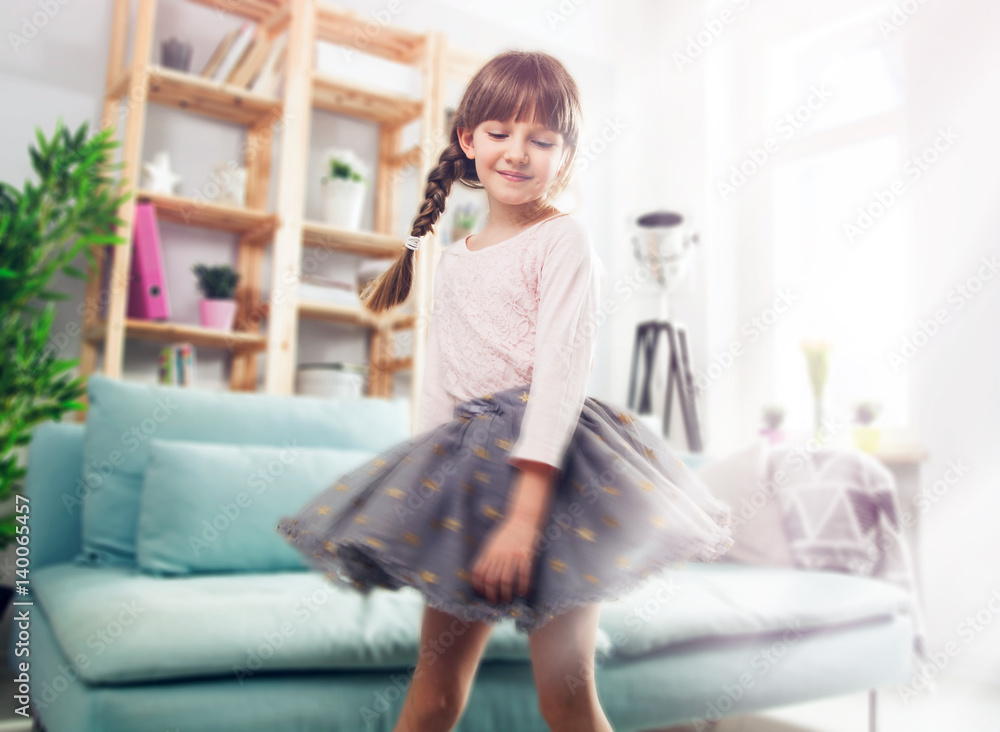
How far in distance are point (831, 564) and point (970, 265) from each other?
1.36 metres

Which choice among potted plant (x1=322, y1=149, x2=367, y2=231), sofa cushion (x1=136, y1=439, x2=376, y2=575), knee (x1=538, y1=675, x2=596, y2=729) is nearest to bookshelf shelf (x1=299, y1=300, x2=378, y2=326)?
potted plant (x1=322, y1=149, x2=367, y2=231)

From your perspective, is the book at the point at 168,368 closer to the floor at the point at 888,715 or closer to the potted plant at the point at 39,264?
the potted plant at the point at 39,264

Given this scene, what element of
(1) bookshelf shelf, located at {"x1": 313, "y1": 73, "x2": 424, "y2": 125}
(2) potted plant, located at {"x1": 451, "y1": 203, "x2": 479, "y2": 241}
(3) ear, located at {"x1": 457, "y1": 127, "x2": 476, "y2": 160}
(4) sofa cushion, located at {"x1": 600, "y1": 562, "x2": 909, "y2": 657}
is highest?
(1) bookshelf shelf, located at {"x1": 313, "y1": 73, "x2": 424, "y2": 125}

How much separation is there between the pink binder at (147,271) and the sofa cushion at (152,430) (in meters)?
0.52

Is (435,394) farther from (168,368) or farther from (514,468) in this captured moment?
(168,368)

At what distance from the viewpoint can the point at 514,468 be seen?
0.76 m

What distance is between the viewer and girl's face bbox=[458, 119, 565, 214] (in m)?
0.81

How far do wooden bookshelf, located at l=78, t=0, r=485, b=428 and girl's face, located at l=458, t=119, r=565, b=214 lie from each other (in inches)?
71.5

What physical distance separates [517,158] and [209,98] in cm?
218

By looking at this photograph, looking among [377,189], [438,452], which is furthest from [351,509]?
Result: [377,189]

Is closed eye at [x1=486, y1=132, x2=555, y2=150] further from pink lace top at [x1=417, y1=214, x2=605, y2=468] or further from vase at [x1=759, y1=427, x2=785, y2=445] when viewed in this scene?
vase at [x1=759, y1=427, x2=785, y2=445]

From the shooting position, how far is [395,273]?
2.99 feet

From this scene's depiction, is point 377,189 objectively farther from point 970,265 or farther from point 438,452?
point 438,452

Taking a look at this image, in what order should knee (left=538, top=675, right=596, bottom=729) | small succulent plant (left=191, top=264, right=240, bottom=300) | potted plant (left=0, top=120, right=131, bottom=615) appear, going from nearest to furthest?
knee (left=538, top=675, right=596, bottom=729) < potted plant (left=0, top=120, right=131, bottom=615) < small succulent plant (left=191, top=264, right=240, bottom=300)
